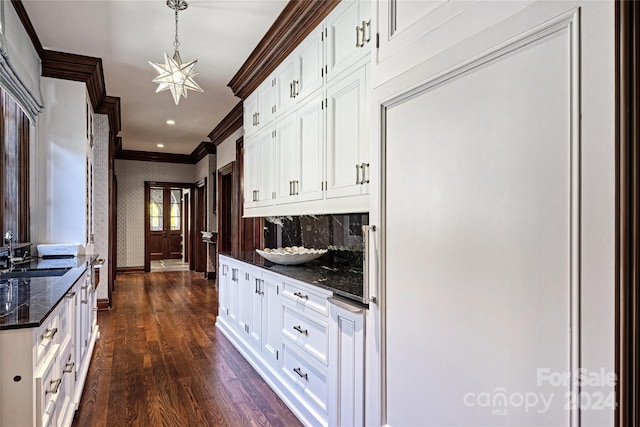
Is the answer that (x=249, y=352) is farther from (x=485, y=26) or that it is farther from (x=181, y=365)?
(x=485, y=26)

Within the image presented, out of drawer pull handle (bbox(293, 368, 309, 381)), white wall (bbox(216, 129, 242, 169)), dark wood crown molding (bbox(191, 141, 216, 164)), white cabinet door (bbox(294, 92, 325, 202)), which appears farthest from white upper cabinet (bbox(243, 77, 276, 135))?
dark wood crown molding (bbox(191, 141, 216, 164))

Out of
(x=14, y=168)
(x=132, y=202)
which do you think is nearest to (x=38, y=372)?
(x=14, y=168)

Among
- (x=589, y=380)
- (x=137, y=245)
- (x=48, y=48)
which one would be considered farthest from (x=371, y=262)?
(x=137, y=245)

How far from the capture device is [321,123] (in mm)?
2598

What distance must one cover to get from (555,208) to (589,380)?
Answer: 0.34 meters

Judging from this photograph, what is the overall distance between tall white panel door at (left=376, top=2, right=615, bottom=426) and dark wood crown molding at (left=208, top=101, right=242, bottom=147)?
4.31 metres

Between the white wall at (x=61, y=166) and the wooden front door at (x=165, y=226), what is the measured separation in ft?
24.7

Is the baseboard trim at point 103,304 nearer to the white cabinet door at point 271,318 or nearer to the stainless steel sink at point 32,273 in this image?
the stainless steel sink at point 32,273

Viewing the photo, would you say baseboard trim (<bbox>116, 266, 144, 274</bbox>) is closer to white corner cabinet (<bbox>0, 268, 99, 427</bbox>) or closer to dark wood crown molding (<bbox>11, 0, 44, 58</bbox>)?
dark wood crown molding (<bbox>11, 0, 44, 58</bbox>)

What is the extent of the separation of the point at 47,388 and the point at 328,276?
4.78 ft

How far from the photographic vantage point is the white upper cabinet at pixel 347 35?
2.12 meters

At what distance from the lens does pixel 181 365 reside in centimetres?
318

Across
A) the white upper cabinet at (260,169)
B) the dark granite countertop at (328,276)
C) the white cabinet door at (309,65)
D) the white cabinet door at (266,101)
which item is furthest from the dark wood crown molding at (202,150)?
the white cabinet door at (309,65)

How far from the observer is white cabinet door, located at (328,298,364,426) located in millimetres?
1660
